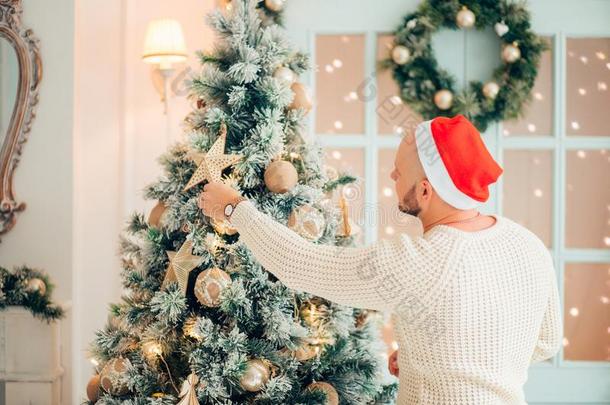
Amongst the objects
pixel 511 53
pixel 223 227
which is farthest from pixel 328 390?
pixel 511 53

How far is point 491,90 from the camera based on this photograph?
276 centimetres

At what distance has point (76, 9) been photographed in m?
2.82

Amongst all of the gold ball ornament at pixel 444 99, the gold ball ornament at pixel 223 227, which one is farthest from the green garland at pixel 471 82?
the gold ball ornament at pixel 223 227

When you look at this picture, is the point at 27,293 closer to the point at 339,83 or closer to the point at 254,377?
the point at 254,377

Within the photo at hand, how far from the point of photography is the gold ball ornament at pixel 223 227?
175cm

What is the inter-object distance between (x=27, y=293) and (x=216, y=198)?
1.31 meters

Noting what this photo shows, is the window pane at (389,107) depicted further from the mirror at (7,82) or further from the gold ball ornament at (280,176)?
the mirror at (7,82)

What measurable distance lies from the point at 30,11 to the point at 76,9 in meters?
0.17

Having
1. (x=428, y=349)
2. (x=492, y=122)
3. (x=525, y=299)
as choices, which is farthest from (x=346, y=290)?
(x=492, y=122)

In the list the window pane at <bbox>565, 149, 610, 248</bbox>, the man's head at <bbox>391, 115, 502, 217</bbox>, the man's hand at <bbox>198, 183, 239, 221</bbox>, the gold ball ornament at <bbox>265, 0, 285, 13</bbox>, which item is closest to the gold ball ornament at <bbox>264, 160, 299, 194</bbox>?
the man's hand at <bbox>198, 183, 239, 221</bbox>

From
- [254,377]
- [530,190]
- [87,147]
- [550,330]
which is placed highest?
[87,147]

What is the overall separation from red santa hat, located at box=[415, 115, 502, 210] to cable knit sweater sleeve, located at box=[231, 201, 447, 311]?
121 millimetres

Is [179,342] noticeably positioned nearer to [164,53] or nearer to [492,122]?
[164,53]

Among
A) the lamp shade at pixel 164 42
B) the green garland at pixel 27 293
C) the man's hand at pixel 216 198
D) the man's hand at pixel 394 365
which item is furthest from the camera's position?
the lamp shade at pixel 164 42
